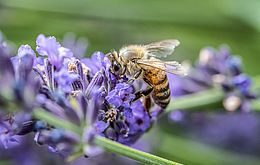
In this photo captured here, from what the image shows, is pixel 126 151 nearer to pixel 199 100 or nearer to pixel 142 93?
pixel 142 93

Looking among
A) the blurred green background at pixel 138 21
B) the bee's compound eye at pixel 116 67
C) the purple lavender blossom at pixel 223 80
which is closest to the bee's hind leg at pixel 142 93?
the bee's compound eye at pixel 116 67

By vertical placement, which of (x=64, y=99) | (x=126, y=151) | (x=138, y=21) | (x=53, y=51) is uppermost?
(x=138, y=21)

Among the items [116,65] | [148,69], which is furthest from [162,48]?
[116,65]

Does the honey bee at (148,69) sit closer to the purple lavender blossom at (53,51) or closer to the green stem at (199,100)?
the purple lavender blossom at (53,51)

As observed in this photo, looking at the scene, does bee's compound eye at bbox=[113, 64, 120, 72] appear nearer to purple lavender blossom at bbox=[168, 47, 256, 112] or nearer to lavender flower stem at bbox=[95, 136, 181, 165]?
lavender flower stem at bbox=[95, 136, 181, 165]

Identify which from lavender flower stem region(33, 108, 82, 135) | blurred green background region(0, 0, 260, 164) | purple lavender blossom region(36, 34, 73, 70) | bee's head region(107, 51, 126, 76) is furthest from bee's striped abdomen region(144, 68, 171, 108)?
blurred green background region(0, 0, 260, 164)

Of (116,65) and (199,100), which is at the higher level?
(116,65)
